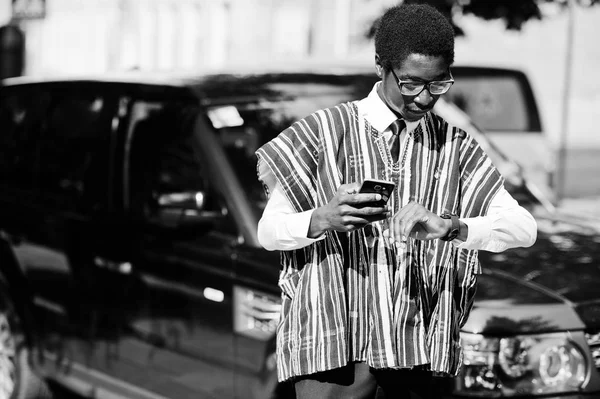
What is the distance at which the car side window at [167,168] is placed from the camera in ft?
15.4

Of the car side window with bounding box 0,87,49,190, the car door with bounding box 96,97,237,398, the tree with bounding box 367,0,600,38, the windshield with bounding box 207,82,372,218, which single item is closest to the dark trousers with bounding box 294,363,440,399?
the car door with bounding box 96,97,237,398

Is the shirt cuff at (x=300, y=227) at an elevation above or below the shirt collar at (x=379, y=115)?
below

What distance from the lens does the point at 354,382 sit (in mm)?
3010

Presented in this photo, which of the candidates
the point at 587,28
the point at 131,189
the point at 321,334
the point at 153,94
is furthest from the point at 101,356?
the point at 587,28

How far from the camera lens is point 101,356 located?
5234 mm

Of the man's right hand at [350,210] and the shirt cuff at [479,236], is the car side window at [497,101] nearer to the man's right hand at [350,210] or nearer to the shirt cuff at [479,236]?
the shirt cuff at [479,236]

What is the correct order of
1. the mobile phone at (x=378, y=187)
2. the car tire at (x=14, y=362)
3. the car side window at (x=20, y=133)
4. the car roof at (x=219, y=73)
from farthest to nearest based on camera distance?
the car side window at (x=20, y=133) < the car tire at (x=14, y=362) < the car roof at (x=219, y=73) < the mobile phone at (x=378, y=187)

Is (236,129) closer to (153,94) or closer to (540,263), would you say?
(153,94)

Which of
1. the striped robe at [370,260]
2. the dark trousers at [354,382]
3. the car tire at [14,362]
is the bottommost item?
the car tire at [14,362]

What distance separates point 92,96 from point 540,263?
2.48 m

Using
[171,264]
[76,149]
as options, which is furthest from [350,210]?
[76,149]

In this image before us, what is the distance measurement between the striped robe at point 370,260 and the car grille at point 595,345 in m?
1.00

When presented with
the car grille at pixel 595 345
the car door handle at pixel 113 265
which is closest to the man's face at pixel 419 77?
the car grille at pixel 595 345

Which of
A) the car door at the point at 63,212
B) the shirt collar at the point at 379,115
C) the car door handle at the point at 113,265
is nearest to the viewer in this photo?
the shirt collar at the point at 379,115
